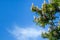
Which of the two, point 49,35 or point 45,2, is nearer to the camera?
point 45,2

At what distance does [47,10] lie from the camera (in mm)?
13484

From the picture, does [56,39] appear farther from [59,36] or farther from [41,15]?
[41,15]

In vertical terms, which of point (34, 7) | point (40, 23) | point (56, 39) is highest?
point (34, 7)

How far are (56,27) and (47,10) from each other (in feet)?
4.42

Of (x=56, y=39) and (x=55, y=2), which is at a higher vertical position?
(x=55, y=2)

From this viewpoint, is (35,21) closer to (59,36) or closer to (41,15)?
(41,15)

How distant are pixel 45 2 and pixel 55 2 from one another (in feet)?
2.69

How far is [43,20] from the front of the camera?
13.8 meters

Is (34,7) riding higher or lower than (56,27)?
higher

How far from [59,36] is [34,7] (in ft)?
8.38

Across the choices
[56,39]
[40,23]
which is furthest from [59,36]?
[40,23]

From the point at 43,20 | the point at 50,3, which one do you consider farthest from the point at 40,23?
the point at 50,3

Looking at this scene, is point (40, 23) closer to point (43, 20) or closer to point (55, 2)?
point (43, 20)

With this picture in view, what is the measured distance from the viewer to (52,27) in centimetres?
1383
